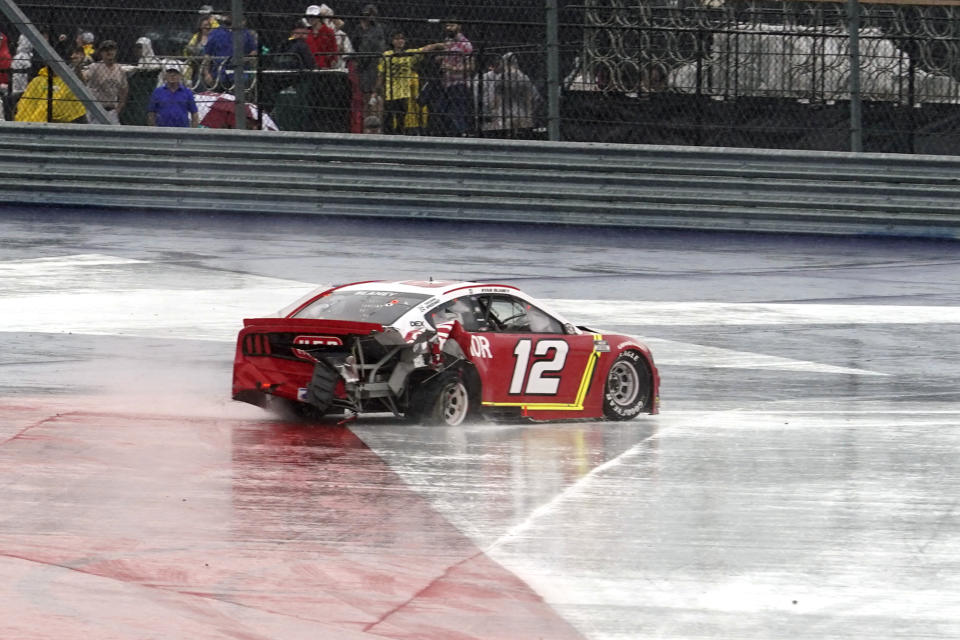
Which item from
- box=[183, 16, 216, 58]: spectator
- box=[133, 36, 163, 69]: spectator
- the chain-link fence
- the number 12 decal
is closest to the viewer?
the number 12 decal

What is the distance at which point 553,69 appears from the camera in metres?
21.1

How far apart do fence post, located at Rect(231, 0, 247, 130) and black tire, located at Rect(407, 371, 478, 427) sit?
390 inches

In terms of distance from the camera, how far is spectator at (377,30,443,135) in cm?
2122

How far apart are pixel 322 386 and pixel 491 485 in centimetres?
203

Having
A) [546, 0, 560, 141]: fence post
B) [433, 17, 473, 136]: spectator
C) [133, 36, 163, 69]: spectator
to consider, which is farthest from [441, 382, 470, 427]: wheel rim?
[133, 36, 163, 69]: spectator

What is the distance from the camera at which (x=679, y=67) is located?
20.9 m

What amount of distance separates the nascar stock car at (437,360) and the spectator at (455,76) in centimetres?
793

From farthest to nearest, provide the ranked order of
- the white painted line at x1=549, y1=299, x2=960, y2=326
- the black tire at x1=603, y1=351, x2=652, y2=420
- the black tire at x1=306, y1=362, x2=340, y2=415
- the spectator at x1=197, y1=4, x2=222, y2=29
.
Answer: the spectator at x1=197, y1=4, x2=222, y2=29 → the white painted line at x1=549, y1=299, x2=960, y2=326 → the black tire at x1=603, y1=351, x2=652, y2=420 → the black tire at x1=306, y1=362, x2=340, y2=415

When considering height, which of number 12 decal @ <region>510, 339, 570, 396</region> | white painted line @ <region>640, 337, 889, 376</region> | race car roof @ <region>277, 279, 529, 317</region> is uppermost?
race car roof @ <region>277, 279, 529, 317</region>

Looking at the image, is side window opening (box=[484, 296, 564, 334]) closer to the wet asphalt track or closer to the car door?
the car door

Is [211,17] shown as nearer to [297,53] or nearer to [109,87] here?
[109,87]

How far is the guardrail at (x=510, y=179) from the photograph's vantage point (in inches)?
877

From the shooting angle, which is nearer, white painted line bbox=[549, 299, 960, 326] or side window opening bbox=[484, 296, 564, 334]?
side window opening bbox=[484, 296, 564, 334]

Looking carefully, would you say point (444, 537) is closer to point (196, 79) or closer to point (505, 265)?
point (505, 265)
